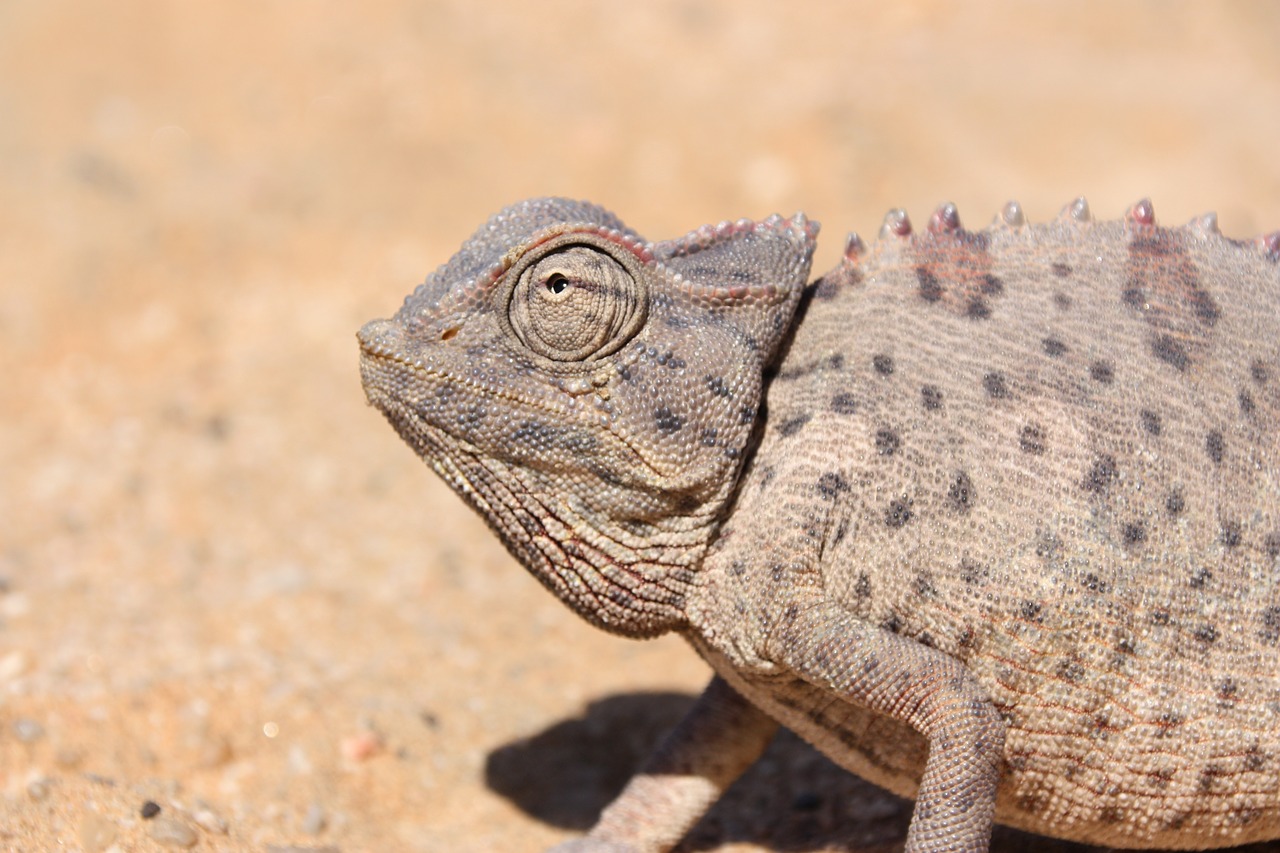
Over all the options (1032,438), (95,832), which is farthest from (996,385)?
(95,832)

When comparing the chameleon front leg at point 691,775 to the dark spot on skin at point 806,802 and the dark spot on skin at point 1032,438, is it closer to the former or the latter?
the dark spot on skin at point 806,802

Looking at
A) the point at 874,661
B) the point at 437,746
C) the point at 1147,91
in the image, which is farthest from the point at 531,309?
the point at 1147,91

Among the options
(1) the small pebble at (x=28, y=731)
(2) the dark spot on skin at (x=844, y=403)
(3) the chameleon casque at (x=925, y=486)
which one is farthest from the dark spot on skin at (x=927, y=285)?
(1) the small pebble at (x=28, y=731)

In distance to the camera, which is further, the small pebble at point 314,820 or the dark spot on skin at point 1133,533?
the small pebble at point 314,820

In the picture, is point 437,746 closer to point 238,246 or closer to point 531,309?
point 531,309

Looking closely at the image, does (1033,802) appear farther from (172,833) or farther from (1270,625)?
(172,833)
